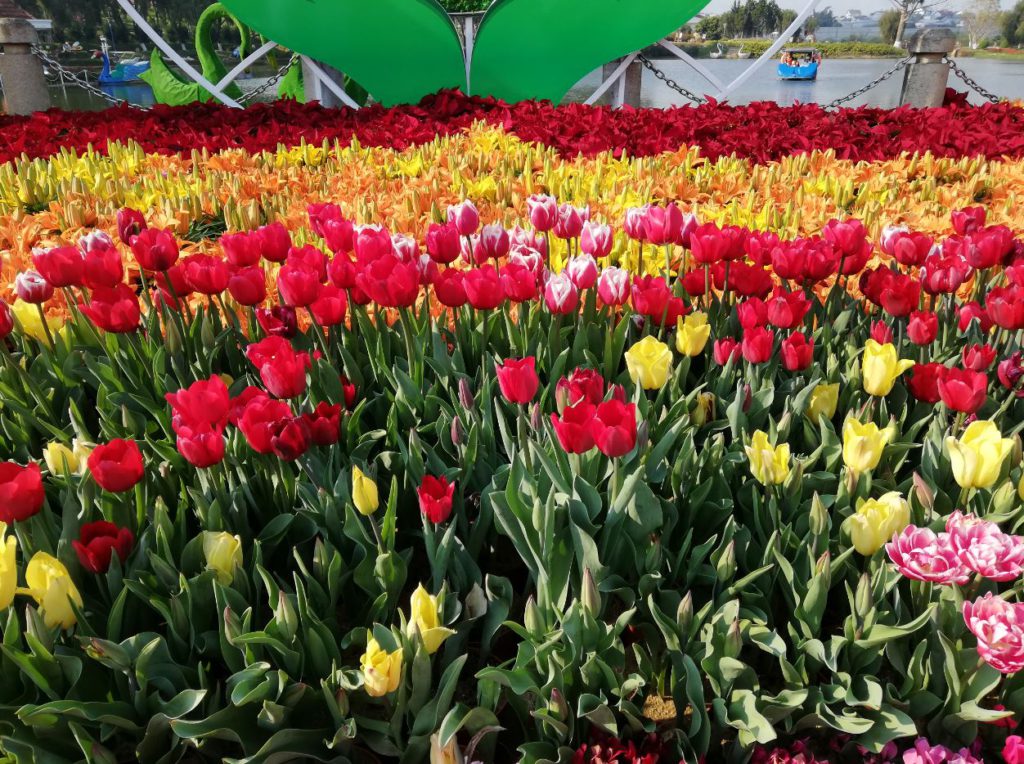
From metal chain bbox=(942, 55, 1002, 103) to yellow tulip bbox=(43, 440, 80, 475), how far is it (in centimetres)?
882

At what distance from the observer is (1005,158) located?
192 inches

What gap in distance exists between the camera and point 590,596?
1261 millimetres

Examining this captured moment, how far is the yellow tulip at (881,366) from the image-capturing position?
64.8 inches

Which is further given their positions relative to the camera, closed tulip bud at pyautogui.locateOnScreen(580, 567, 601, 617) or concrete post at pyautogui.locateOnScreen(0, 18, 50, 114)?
concrete post at pyautogui.locateOnScreen(0, 18, 50, 114)

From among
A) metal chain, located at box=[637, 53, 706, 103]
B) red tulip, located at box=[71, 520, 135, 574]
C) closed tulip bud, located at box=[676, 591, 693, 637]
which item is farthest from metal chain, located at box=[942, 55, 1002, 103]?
red tulip, located at box=[71, 520, 135, 574]

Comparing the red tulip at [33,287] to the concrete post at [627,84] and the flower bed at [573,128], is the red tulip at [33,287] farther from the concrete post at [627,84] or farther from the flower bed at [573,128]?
the concrete post at [627,84]

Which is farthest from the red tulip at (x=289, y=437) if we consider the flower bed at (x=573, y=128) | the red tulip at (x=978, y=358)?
the flower bed at (x=573, y=128)

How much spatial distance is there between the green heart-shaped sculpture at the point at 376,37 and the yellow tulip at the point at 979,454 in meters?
7.70

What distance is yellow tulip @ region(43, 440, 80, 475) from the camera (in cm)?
154

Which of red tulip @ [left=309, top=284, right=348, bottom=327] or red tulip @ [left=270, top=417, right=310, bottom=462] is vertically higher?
red tulip @ [left=309, top=284, right=348, bottom=327]

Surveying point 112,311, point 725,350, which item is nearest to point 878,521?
point 725,350

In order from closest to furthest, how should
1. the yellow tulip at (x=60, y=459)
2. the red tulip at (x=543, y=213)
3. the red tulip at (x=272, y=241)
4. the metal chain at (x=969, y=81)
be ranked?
the yellow tulip at (x=60, y=459), the red tulip at (x=272, y=241), the red tulip at (x=543, y=213), the metal chain at (x=969, y=81)

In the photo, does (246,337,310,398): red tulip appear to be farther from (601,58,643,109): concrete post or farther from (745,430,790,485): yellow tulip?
(601,58,643,109): concrete post

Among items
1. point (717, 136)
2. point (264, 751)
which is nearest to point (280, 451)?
point (264, 751)
